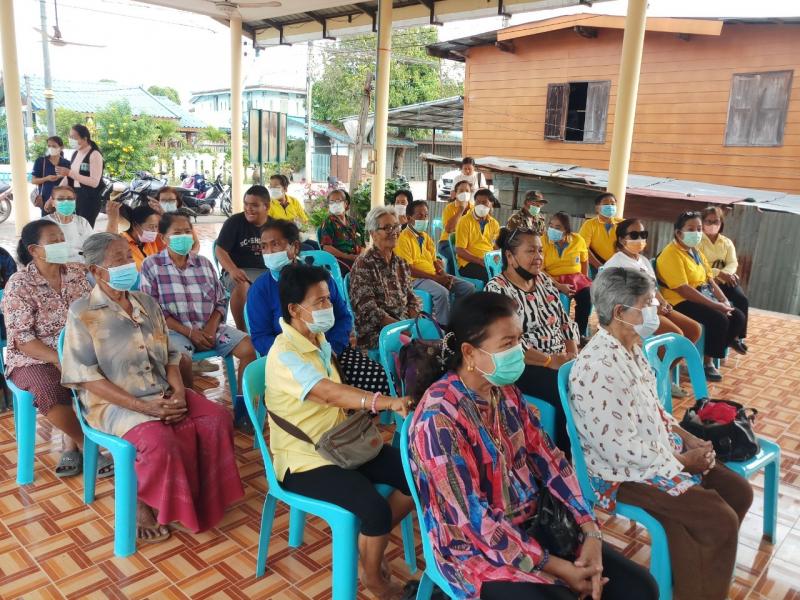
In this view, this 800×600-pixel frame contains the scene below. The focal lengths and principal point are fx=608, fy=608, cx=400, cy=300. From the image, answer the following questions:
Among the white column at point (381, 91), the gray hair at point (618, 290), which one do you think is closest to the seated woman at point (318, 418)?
the gray hair at point (618, 290)

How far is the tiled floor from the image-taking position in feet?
7.46

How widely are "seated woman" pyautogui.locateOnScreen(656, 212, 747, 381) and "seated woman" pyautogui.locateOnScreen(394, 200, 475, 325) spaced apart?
150 centimetres

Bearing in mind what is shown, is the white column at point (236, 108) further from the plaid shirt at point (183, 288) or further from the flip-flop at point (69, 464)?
the flip-flop at point (69, 464)

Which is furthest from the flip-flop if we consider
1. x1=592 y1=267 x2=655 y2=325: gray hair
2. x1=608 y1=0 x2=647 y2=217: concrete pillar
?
x1=608 y1=0 x2=647 y2=217: concrete pillar

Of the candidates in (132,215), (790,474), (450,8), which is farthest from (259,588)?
(450,8)

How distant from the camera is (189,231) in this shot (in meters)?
3.69

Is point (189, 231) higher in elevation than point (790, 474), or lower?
higher

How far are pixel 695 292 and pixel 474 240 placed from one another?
2.18m

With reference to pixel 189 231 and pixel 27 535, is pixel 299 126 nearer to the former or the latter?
pixel 189 231

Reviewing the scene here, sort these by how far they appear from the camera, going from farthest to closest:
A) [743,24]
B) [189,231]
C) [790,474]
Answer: [743,24] < [189,231] < [790,474]

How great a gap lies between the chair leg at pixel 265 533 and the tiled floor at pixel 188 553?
0.16 feet

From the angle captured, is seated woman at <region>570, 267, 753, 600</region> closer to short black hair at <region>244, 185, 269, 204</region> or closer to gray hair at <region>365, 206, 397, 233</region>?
gray hair at <region>365, 206, 397, 233</region>

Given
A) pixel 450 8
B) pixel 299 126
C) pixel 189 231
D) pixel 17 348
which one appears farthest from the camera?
pixel 299 126

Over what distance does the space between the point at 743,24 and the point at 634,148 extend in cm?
226
